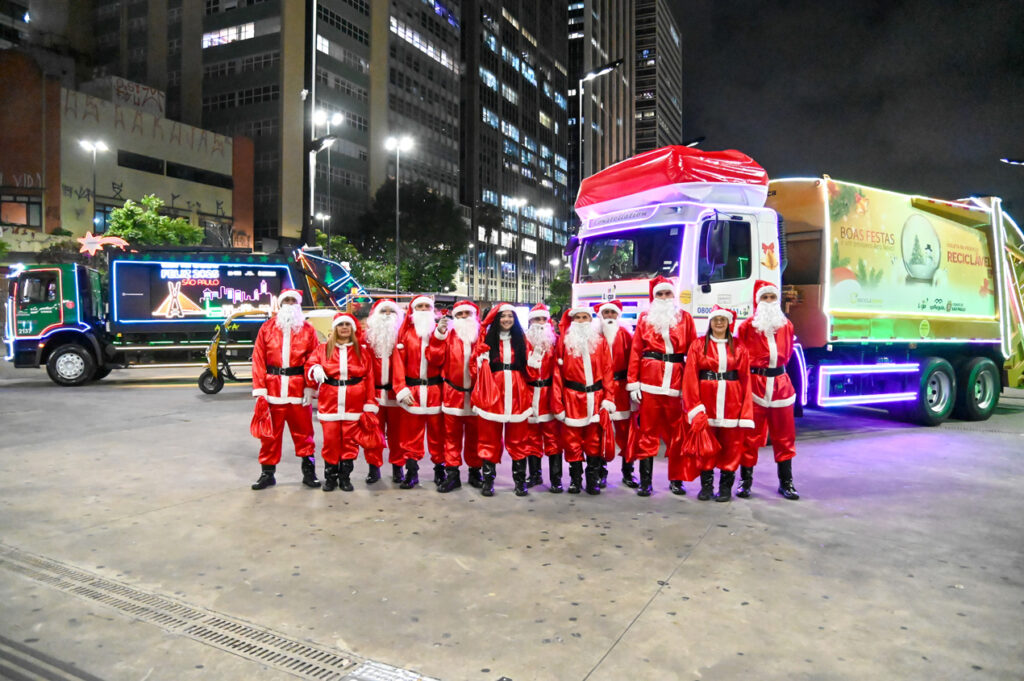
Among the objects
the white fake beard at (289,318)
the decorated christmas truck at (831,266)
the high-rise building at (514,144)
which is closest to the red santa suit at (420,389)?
the white fake beard at (289,318)

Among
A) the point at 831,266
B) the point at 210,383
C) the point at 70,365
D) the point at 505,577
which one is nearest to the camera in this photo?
the point at 505,577

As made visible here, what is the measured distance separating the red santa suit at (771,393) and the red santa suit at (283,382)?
395 centimetres

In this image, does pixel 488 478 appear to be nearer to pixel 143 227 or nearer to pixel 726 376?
pixel 726 376

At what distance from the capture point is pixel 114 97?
51812mm

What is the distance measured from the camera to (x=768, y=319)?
5.97 metres

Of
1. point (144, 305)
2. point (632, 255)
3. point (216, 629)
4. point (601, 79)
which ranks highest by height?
point (601, 79)

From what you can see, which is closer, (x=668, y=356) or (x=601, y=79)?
(x=668, y=356)

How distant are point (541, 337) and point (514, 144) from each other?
9861 cm

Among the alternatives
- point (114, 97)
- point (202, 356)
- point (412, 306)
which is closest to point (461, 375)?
point (412, 306)

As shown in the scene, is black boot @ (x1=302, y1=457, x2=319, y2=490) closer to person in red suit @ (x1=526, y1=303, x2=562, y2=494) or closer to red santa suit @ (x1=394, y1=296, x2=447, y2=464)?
red santa suit @ (x1=394, y1=296, x2=447, y2=464)

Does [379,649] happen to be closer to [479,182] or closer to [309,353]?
[309,353]

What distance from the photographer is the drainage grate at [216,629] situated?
303cm

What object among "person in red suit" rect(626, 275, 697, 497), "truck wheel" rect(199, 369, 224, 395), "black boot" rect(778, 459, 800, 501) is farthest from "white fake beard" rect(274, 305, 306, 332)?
"truck wheel" rect(199, 369, 224, 395)

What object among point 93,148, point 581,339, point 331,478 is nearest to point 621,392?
point 581,339
